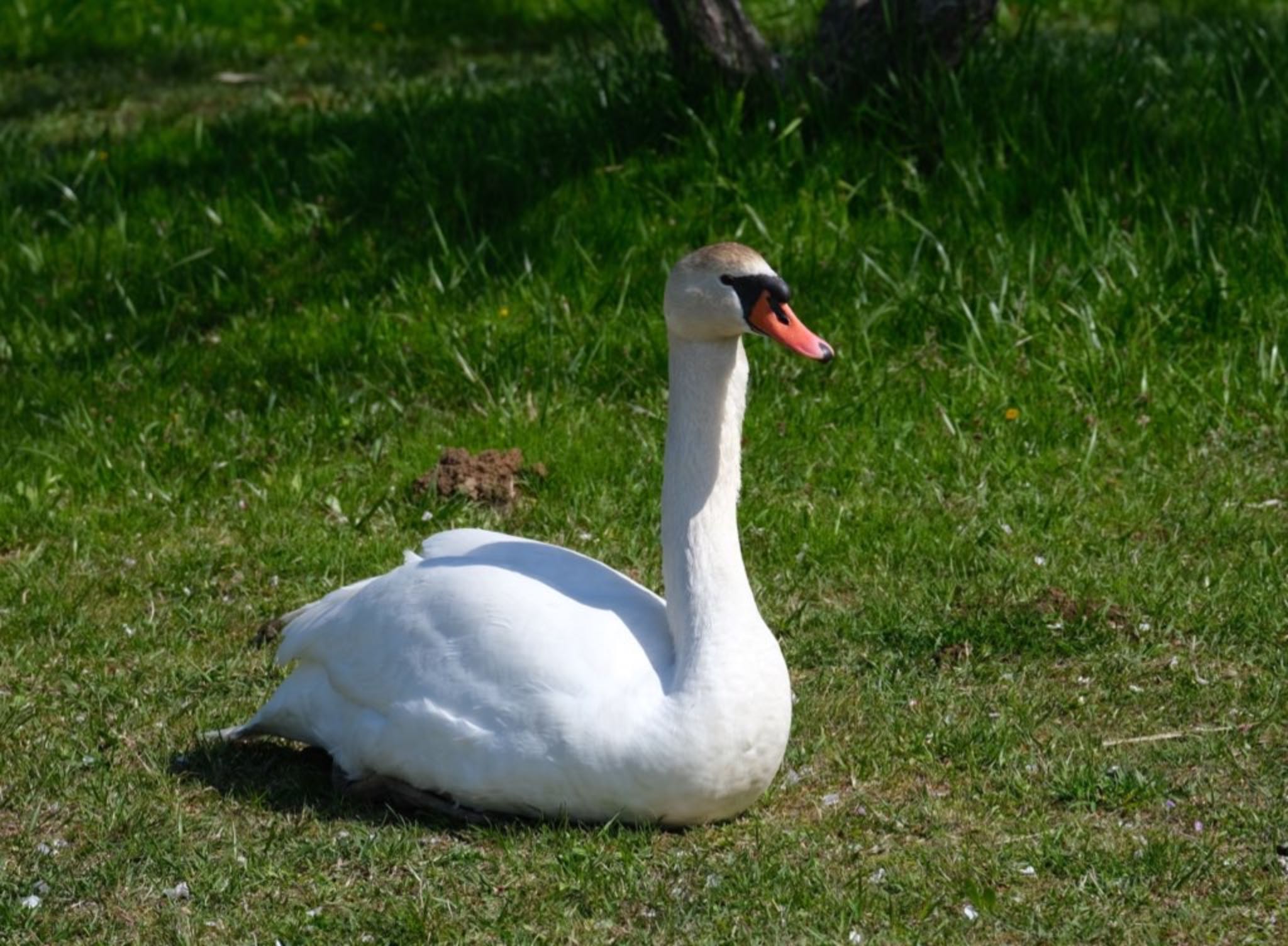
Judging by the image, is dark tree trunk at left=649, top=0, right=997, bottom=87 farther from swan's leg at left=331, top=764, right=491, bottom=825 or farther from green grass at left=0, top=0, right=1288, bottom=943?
swan's leg at left=331, top=764, right=491, bottom=825

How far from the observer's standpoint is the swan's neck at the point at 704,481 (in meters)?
4.16

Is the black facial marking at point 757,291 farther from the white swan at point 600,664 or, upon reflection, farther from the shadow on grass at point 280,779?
the shadow on grass at point 280,779

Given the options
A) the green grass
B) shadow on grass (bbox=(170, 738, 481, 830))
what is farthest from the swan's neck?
shadow on grass (bbox=(170, 738, 481, 830))

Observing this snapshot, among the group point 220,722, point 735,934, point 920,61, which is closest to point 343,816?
point 220,722

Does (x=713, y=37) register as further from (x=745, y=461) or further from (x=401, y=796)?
(x=401, y=796)

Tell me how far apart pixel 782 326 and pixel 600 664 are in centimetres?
80

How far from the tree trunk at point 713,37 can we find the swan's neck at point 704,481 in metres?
3.65

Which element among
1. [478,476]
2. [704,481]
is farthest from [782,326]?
[478,476]

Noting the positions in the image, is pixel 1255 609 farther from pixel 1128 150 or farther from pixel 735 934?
pixel 1128 150

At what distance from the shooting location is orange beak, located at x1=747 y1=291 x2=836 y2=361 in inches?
161

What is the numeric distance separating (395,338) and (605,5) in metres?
5.12

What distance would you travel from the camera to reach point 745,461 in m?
6.25

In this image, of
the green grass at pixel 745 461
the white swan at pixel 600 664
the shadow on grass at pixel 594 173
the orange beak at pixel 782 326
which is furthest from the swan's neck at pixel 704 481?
the shadow on grass at pixel 594 173

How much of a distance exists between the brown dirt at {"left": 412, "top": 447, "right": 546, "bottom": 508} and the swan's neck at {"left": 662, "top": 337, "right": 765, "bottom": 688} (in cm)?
179
